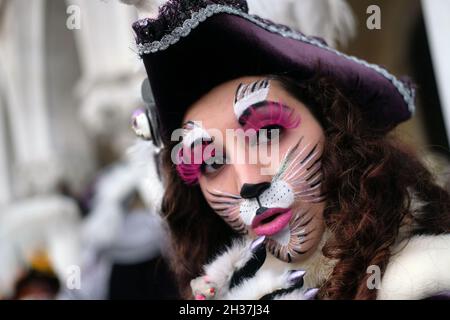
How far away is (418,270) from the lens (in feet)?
2.85

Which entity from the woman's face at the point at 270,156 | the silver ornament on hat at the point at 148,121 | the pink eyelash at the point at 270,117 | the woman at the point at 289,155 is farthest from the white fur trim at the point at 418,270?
the silver ornament on hat at the point at 148,121

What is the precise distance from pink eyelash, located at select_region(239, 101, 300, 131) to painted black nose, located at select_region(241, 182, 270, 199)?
A: 3.4 inches

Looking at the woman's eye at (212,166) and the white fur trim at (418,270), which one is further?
the woman's eye at (212,166)

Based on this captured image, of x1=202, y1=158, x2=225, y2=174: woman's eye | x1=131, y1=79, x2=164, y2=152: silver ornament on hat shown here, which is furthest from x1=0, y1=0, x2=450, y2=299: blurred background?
x1=202, y1=158, x2=225, y2=174: woman's eye

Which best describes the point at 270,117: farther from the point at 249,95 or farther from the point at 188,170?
the point at 188,170

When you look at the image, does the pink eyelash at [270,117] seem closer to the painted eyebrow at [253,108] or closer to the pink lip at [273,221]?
the painted eyebrow at [253,108]

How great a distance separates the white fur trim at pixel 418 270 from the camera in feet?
2.81

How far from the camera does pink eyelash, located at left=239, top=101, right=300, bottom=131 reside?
0.96m

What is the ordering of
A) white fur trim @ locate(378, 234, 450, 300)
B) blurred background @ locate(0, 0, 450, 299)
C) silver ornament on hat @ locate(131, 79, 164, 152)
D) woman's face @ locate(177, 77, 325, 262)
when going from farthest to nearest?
blurred background @ locate(0, 0, 450, 299)
silver ornament on hat @ locate(131, 79, 164, 152)
woman's face @ locate(177, 77, 325, 262)
white fur trim @ locate(378, 234, 450, 300)

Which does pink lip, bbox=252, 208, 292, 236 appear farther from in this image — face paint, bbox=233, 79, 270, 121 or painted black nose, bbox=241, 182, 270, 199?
face paint, bbox=233, 79, 270, 121

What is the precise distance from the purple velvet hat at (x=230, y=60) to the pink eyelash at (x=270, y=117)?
0.06 metres

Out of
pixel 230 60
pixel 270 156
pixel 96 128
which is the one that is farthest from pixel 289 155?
pixel 96 128

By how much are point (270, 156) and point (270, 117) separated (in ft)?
0.19

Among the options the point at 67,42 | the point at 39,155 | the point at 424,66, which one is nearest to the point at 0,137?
the point at 39,155
